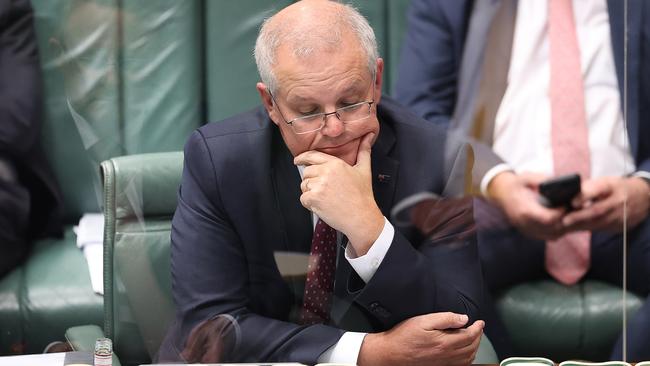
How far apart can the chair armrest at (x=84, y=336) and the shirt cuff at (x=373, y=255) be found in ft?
1.46

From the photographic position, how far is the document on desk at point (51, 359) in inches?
Result: 67.1

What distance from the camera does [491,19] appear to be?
5.99 feet

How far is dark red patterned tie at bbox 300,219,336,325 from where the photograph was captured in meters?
1.73

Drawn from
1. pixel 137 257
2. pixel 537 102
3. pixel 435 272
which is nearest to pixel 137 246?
pixel 137 257

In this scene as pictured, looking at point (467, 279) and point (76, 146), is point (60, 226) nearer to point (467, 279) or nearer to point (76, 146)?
point (76, 146)

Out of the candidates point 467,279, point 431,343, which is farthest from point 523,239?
point 431,343

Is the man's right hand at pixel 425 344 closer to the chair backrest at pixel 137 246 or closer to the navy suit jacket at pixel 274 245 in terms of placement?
the navy suit jacket at pixel 274 245

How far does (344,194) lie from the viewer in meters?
1.66

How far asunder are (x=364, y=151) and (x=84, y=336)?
57 cm

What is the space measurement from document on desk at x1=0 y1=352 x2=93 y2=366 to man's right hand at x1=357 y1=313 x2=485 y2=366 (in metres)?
0.45

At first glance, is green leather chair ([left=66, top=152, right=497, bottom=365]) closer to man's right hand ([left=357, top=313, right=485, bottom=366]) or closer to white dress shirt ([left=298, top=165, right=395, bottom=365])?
man's right hand ([left=357, top=313, right=485, bottom=366])

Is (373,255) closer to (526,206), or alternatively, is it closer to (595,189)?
(526,206)

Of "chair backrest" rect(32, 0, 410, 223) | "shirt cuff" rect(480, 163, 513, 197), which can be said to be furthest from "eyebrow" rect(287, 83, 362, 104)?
"shirt cuff" rect(480, 163, 513, 197)

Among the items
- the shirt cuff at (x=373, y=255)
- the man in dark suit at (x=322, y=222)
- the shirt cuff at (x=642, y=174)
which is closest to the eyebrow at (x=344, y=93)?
the man in dark suit at (x=322, y=222)
